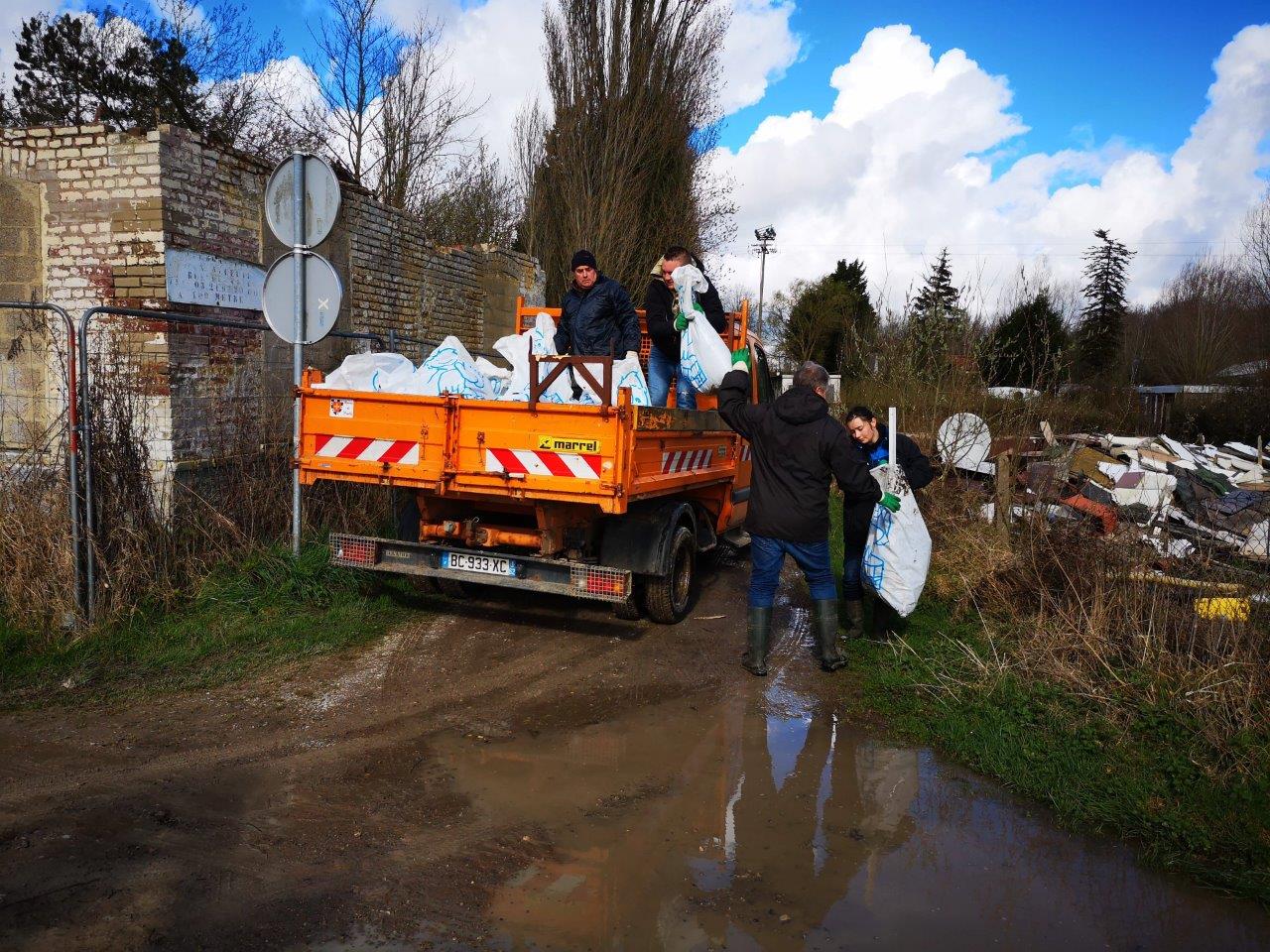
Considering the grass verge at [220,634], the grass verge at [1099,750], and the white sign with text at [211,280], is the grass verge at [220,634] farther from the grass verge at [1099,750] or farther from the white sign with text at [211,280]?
the grass verge at [1099,750]

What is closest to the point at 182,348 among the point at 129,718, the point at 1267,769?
the point at 129,718

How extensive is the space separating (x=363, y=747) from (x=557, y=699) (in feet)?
3.82

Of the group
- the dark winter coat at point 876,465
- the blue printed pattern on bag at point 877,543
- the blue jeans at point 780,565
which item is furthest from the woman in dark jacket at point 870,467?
the blue jeans at point 780,565

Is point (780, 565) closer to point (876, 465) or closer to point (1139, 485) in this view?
point (876, 465)

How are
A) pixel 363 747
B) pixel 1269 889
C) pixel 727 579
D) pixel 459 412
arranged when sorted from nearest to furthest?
1. pixel 1269 889
2. pixel 363 747
3. pixel 459 412
4. pixel 727 579

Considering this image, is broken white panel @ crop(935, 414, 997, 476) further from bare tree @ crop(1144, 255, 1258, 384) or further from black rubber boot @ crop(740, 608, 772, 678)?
bare tree @ crop(1144, 255, 1258, 384)

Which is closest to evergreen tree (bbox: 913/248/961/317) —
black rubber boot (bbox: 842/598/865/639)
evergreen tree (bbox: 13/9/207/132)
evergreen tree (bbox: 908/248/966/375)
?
evergreen tree (bbox: 908/248/966/375)

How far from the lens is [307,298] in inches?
245

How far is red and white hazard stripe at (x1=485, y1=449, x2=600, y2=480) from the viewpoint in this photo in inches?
210

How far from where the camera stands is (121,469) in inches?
226

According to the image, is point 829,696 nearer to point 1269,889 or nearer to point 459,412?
point 1269,889

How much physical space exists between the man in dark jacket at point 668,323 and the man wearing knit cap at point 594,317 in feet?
0.62

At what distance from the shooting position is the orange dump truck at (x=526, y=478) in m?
5.36

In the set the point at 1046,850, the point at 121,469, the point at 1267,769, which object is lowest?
the point at 1046,850
